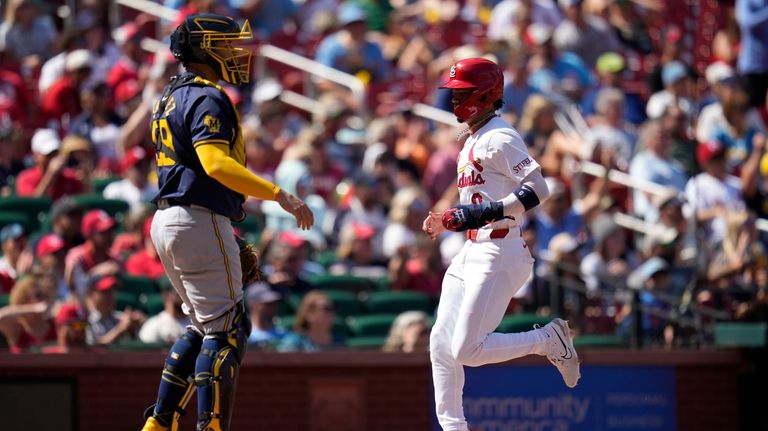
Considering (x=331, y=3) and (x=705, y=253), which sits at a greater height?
(x=331, y=3)

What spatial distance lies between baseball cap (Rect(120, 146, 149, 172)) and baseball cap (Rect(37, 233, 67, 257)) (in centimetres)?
134

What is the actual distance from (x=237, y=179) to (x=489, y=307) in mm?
1407

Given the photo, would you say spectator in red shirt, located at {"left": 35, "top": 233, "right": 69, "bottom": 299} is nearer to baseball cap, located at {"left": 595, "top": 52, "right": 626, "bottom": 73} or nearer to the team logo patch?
the team logo patch

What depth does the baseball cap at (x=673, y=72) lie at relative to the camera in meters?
15.2

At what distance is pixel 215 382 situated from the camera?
22.6 feet

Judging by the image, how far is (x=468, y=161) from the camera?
24.0 ft

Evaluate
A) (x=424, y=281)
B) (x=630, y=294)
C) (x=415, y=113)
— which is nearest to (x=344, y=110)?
(x=415, y=113)

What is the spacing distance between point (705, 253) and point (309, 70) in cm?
442

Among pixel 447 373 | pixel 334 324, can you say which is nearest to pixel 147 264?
pixel 334 324

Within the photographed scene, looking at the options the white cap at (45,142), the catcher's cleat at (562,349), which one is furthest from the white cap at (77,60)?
the catcher's cleat at (562,349)

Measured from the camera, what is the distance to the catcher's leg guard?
708 cm

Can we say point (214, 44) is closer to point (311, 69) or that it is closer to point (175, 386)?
point (175, 386)

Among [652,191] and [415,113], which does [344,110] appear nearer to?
[415,113]

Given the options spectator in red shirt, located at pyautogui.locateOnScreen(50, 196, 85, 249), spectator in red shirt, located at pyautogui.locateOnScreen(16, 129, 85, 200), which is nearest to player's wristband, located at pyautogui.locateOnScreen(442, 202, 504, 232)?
spectator in red shirt, located at pyautogui.locateOnScreen(50, 196, 85, 249)
